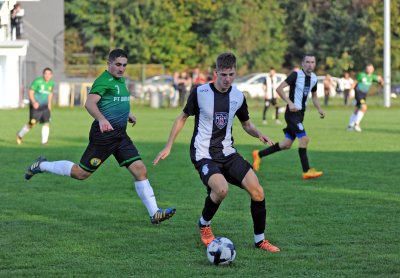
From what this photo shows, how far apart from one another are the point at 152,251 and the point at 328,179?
7.33 metres

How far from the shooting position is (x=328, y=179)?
16.0 m

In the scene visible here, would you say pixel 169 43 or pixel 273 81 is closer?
pixel 273 81

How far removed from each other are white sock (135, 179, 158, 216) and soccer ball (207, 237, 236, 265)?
2.27 m

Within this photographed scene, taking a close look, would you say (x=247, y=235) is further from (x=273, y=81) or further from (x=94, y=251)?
(x=273, y=81)

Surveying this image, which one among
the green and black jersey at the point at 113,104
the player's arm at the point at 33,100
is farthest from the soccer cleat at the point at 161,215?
the player's arm at the point at 33,100

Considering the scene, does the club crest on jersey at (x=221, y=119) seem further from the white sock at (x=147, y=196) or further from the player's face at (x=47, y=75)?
the player's face at (x=47, y=75)

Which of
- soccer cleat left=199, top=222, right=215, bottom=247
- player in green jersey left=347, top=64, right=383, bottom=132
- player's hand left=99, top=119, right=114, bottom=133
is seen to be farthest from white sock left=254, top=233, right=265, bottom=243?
player in green jersey left=347, top=64, right=383, bottom=132

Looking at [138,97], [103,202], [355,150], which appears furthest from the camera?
[138,97]

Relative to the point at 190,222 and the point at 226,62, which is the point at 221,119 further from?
the point at 190,222

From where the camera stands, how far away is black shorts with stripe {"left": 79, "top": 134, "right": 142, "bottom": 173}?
10984 millimetres

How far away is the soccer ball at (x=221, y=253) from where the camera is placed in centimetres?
841

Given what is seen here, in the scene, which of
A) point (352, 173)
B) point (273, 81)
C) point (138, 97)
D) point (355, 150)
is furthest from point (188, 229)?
point (138, 97)

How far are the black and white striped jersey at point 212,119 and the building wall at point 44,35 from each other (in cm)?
5514

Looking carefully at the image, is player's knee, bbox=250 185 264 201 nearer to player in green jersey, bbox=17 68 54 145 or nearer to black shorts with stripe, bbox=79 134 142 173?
black shorts with stripe, bbox=79 134 142 173
